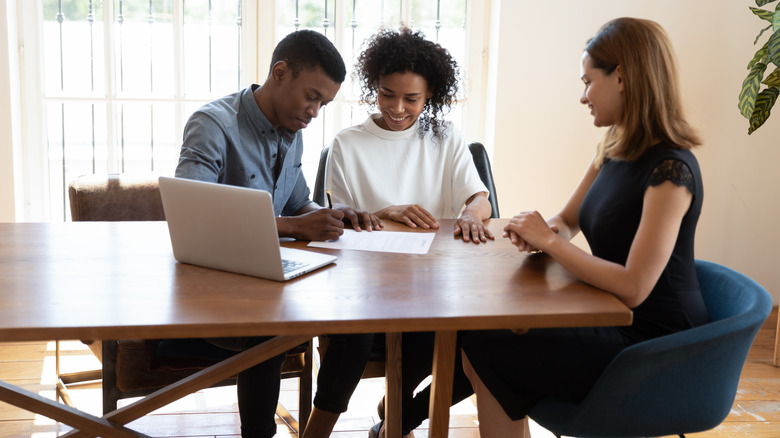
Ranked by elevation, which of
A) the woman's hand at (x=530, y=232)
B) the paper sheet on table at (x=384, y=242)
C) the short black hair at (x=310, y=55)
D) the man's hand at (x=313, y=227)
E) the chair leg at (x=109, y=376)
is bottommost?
the chair leg at (x=109, y=376)

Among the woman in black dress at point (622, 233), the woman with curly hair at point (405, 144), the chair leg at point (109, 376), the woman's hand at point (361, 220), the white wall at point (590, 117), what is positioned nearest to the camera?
the woman in black dress at point (622, 233)

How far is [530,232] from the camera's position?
1710 mm

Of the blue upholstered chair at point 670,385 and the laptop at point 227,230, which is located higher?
the laptop at point 227,230

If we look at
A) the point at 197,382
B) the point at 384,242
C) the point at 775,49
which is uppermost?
the point at 775,49

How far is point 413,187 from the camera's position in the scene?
8.41ft

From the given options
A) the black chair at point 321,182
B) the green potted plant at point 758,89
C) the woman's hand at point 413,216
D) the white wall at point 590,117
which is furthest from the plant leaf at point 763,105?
the black chair at point 321,182

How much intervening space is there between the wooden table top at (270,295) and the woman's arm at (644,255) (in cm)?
4

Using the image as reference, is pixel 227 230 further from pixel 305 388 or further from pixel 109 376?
pixel 305 388

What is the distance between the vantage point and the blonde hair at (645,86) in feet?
5.58

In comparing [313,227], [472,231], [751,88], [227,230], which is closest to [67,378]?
[313,227]

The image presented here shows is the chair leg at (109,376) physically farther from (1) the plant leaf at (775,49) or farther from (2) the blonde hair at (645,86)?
(1) the plant leaf at (775,49)

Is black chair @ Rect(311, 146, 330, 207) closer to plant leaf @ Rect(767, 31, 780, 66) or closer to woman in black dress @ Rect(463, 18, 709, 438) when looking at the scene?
woman in black dress @ Rect(463, 18, 709, 438)

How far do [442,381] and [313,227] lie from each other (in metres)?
0.53

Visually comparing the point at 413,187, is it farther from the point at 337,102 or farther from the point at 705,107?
the point at 705,107
